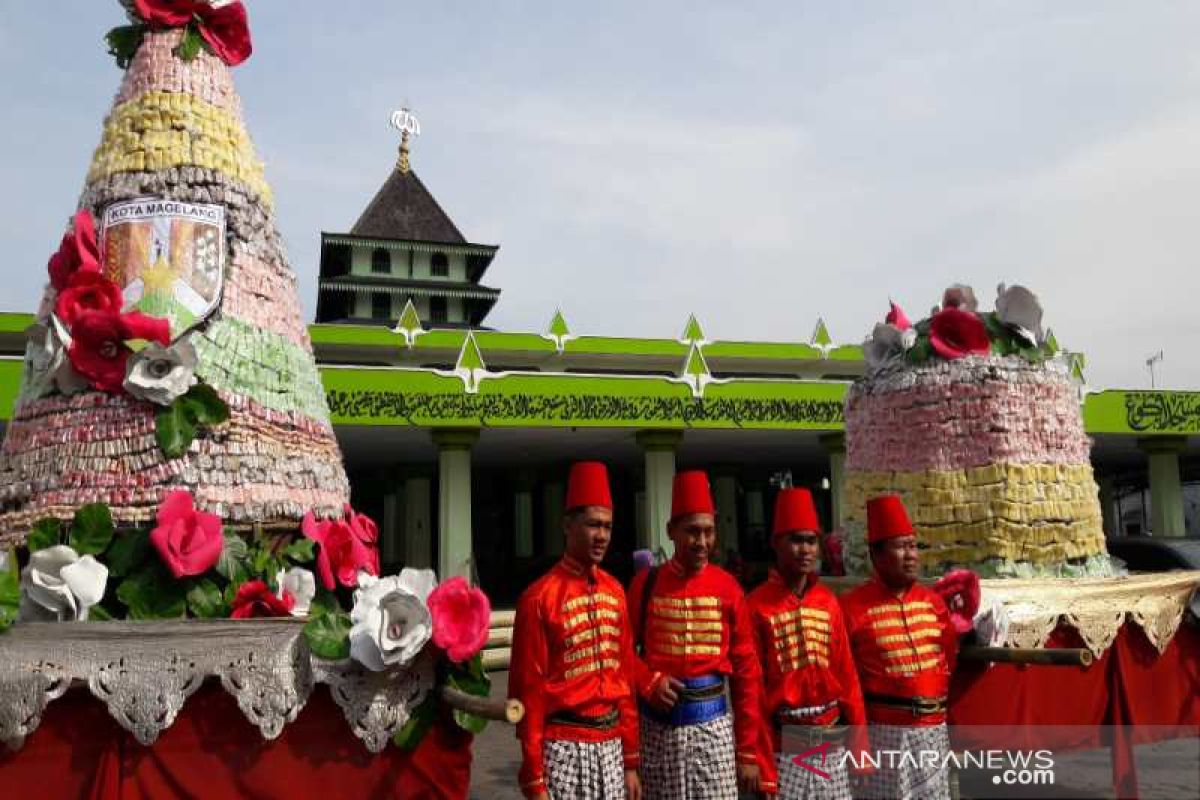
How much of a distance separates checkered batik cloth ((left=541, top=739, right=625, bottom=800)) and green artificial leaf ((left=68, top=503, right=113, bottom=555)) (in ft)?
5.47

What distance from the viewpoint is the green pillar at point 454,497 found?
14.4m

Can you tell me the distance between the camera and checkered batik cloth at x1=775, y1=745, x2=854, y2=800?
116 inches

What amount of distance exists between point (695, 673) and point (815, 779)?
1.86 ft

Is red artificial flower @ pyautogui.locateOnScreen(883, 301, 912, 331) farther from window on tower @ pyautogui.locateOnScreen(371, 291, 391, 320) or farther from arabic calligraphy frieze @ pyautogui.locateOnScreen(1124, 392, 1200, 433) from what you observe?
window on tower @ pyautogui.locateOnScreen(371, 291, 391, 320)

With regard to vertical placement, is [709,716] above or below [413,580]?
below

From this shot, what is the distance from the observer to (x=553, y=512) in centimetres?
2133

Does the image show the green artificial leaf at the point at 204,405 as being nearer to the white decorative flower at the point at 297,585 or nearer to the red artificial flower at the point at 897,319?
the white decorative flower at the point at 297,585

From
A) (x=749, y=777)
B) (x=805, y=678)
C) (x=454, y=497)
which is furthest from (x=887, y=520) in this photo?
(x=454, y=497)

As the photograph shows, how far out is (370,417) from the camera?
44.6 ft

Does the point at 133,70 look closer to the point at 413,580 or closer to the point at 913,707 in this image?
the point at 413,580

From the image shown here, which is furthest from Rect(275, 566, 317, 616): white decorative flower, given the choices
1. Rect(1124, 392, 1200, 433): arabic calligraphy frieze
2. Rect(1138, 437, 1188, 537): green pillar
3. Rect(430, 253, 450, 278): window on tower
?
Rect(430, 253, 450, 278): window on tower

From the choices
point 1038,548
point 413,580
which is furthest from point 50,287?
point 1038,548

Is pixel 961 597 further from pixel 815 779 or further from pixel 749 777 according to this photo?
pixel 749 777

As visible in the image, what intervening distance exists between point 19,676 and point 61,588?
0.31 m
